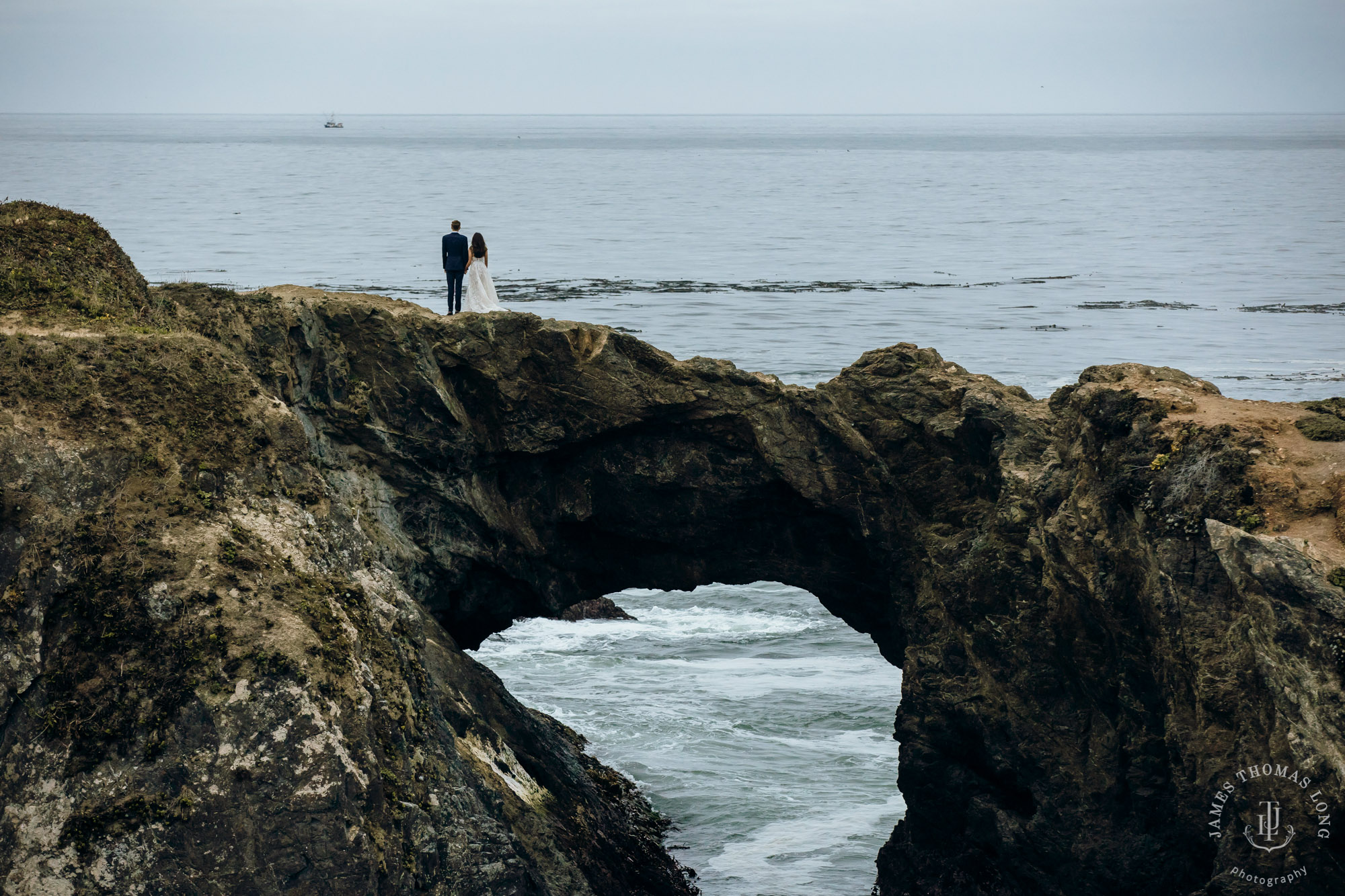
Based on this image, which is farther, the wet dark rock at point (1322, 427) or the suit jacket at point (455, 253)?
the suit jacket at point (455, 253)

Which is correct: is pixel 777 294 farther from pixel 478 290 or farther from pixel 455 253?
pixel 478 290

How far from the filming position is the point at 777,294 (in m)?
76.1

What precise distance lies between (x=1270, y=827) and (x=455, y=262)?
71.7ft

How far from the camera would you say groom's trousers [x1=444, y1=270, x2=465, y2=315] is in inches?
1222

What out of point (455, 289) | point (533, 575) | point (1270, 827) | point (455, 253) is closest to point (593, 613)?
point (455, 289)

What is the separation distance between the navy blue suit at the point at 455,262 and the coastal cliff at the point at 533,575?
8.12 meters

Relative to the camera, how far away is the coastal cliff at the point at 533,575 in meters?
13.0

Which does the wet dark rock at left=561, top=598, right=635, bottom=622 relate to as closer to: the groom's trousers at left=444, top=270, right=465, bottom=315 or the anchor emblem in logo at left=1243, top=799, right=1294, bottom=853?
the groom's trousers at left=444, top=270, right=465, bottom=315

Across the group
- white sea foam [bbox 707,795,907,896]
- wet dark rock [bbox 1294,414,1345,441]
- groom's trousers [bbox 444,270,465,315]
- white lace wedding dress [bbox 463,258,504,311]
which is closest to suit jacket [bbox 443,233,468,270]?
groom's trousers [bbox 444,270,465,315]

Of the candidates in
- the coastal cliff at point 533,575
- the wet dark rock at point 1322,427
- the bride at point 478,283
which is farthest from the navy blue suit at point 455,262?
the wet dark rock at point 1322,427

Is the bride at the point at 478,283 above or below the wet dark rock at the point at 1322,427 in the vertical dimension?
above

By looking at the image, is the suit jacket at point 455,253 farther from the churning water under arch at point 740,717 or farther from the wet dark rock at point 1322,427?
the wet dark rock at point 1322,427

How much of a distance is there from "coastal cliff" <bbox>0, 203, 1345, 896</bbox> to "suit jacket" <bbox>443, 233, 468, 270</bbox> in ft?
26.6

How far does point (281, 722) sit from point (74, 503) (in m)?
3.36
